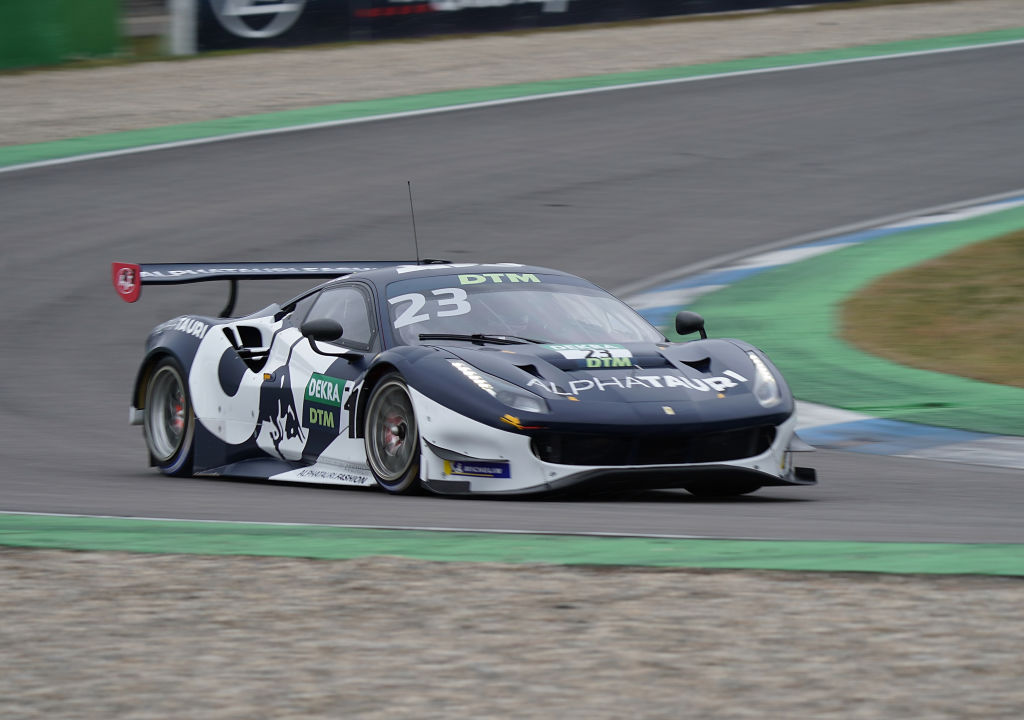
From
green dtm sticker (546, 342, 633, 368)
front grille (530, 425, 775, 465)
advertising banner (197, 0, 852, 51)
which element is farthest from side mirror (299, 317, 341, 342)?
advertising banner (197, 0, 852, 51)

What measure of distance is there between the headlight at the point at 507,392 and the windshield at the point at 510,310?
650 millimetres

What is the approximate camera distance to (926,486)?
7.64m

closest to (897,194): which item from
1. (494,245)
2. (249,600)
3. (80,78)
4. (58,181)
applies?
(494,245)

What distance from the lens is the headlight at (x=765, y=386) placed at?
7457 mm

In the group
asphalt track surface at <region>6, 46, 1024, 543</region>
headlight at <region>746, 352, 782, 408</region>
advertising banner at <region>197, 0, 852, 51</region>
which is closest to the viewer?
asphalt track surface at <region>6, 46, 1024, 543</region>

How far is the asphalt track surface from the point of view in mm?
6930

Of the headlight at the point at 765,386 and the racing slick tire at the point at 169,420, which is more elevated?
the headlight at the point at 765,386

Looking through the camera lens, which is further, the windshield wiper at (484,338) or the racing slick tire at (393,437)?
the windshield wiper at (484,338)

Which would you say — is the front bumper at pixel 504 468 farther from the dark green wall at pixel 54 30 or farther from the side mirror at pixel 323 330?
the dark green wall at pixel 54 30

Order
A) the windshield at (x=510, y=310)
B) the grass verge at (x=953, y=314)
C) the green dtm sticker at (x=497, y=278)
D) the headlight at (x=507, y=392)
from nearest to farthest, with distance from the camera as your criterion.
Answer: the headlight at (x=507, y=392) → the windshield at (x=510, y=310) → the green dtm sticker at (x=497, y=278) → the grass verge at (x=953, y=314)

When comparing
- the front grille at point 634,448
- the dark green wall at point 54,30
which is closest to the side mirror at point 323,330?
the front grille at point 634,448

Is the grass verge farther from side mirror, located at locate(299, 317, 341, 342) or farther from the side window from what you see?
side mirror, located at locate(299, 317, 341, 342)

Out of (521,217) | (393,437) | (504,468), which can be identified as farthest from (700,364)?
(521,217)

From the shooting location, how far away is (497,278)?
8320mm
